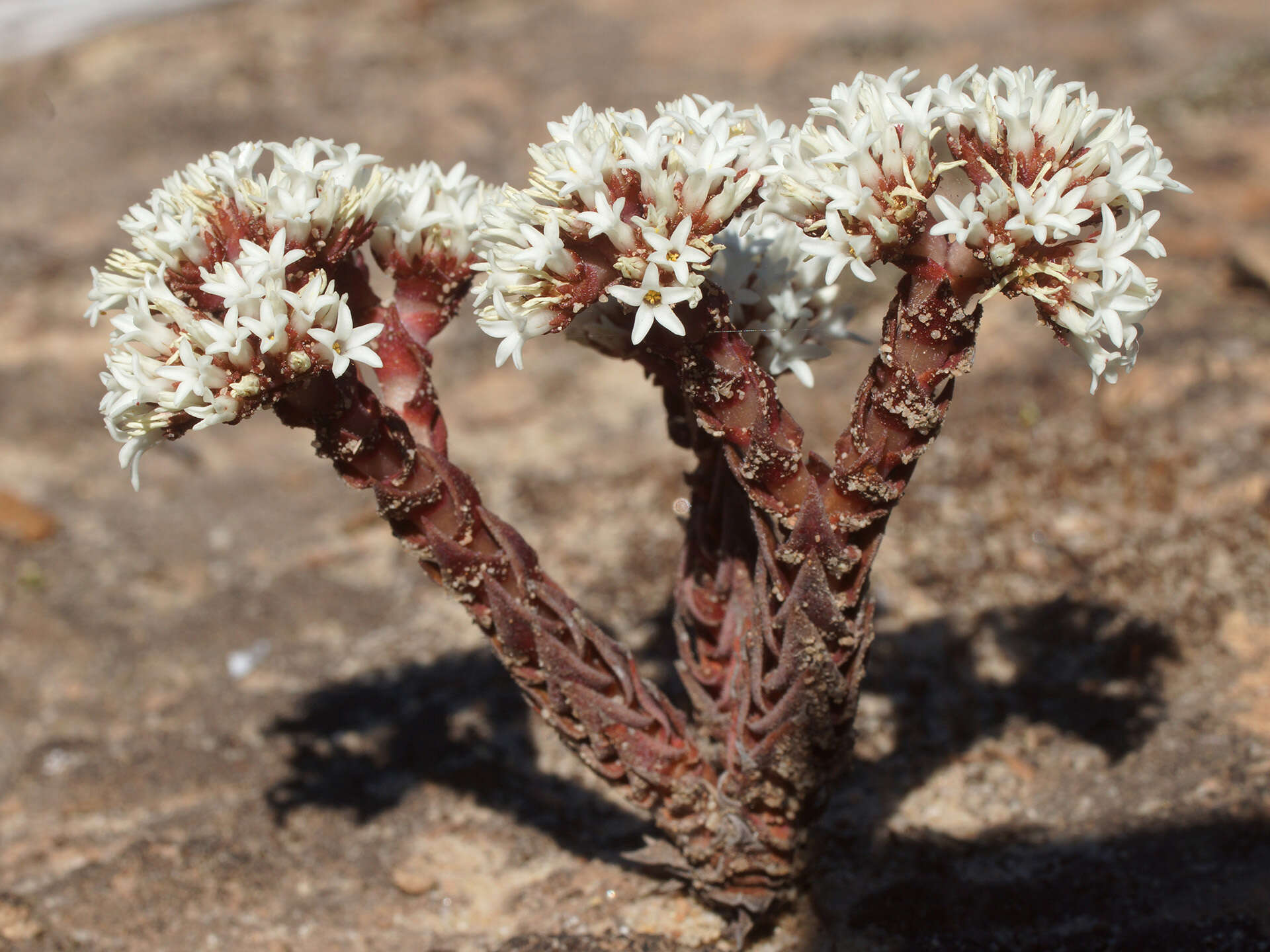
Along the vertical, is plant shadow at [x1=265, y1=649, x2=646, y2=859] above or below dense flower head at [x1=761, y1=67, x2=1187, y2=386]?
below

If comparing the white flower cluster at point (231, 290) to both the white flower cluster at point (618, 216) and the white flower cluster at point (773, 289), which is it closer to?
the white flower cluster at point (618, 216)

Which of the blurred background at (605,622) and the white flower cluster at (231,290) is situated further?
the blurred background at (605,622)

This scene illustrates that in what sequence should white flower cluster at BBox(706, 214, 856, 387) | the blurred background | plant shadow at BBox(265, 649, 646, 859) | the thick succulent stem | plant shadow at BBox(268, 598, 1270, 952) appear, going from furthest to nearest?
plant shadow at BBox(265, 649, 646, 859), the blurred background, plant shadow at BBox(268, 598, 1270, 952), white flower cluster at BBox(706, 214, 856, 387), the thick succulent stem

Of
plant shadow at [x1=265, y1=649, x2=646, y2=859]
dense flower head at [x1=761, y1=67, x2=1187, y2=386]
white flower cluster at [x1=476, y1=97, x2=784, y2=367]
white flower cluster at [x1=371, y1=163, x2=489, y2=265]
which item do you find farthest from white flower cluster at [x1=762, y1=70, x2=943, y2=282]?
plant shadow at [x1=265, y1=649, x2=646, y2=859]

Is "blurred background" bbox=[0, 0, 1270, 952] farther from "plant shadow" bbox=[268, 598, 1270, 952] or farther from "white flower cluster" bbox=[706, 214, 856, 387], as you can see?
"white flower cluster" bbox=[706, 214, 856, 387]

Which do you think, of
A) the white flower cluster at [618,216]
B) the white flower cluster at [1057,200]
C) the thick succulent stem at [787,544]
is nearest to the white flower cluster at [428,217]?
the white flower cluster at [618,216]

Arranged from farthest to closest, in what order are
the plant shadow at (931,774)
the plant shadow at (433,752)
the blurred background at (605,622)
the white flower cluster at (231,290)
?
the plant shadow at (433,752) → the blurred background at (605,622) → the plant shadow at (931,774) → the white flower cluster at (231,290)

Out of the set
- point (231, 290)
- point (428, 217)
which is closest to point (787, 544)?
point (428, 217)
